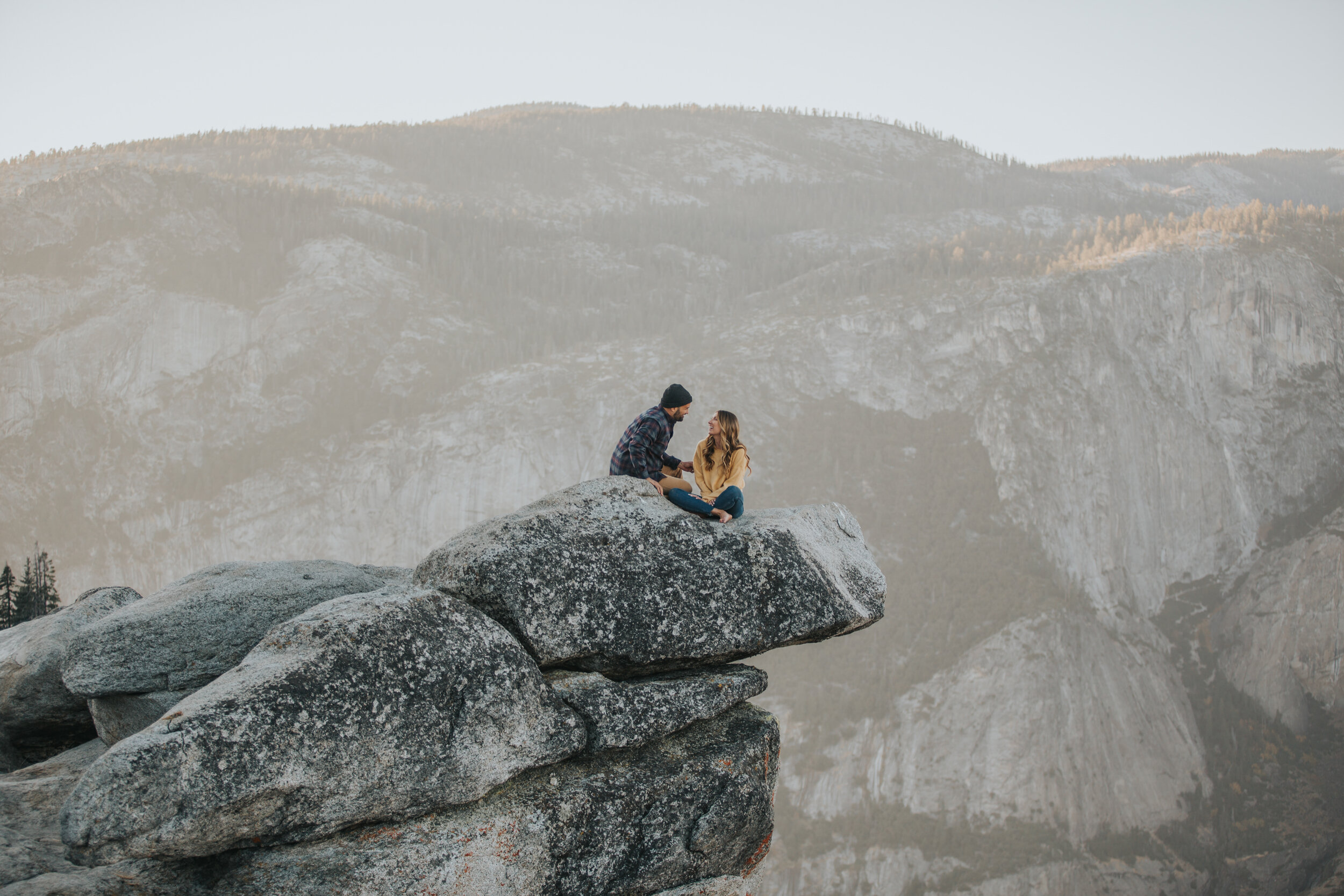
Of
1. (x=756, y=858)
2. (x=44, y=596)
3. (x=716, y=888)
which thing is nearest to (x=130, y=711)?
(x=716, y=888)

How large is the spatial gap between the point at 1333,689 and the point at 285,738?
268 ft

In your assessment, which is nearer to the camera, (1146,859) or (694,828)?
(694,828)

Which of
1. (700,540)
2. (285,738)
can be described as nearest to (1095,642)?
(700,540)

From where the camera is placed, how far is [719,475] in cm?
1134

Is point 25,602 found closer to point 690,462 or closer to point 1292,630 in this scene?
point 690,462

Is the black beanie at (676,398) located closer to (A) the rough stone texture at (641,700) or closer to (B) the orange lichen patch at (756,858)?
(A) the rough stone texture at (641,700)

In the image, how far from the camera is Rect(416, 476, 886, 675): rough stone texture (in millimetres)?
9547

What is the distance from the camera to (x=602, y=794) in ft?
30.3

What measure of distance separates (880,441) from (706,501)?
238ft

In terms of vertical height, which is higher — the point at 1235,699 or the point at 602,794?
the point at 602,794

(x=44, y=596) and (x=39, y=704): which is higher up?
(x=39, y=704)

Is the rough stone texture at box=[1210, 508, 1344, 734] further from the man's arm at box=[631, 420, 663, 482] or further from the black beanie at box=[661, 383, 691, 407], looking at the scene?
the black beanie at box=[661, 383, 691, 407]

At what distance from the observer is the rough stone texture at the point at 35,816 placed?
8.48 meters

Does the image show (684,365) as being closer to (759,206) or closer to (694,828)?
(759,206)
